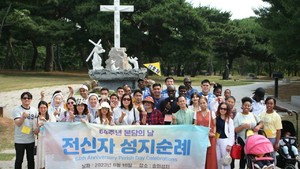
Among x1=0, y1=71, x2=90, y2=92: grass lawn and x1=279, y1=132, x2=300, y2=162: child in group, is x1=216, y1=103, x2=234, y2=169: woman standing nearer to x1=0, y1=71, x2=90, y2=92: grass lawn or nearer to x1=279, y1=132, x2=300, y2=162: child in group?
x1=279, y1=132, x2=300, y2=162: child in group

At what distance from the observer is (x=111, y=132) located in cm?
626

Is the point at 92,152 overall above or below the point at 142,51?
below

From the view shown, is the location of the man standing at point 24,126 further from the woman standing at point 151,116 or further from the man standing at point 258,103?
the man standing at point 258,103

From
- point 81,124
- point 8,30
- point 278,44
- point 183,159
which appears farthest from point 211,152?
point 8,30

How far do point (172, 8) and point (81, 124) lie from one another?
29.9m

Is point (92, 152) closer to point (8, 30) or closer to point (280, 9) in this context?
point (280, 9)

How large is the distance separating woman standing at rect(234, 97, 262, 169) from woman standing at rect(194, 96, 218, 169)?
467 millimetres

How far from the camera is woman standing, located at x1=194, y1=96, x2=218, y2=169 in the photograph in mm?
6203

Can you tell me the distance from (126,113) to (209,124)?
1353 mm

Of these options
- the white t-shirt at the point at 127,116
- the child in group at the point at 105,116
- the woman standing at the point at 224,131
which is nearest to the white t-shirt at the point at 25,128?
the child in group at the point at 105,116

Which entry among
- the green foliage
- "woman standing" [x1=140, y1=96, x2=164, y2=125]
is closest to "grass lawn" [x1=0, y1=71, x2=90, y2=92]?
the green foliage

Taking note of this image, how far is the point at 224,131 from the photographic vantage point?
20.3ft

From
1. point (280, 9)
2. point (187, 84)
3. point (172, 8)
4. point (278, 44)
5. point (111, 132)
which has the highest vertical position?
point (172, 8)

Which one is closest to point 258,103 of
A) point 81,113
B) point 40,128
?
point 81,113
